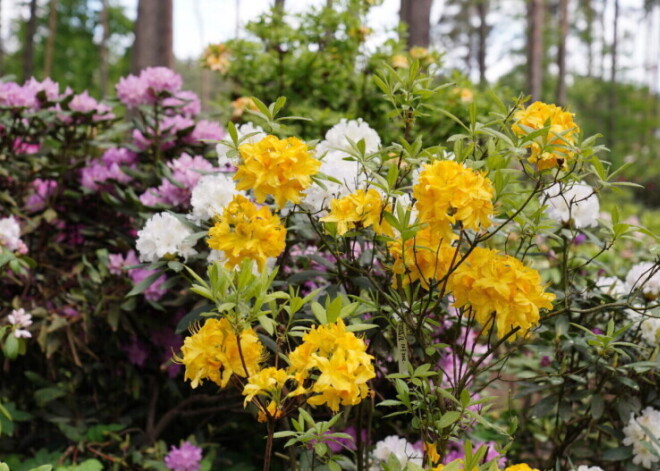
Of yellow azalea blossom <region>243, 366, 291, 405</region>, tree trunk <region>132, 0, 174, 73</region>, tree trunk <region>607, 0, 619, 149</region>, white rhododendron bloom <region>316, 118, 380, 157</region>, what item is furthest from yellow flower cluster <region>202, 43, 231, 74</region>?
tree trunk <region>607, 0, 619, 149</region>

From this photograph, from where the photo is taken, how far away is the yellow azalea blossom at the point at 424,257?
1.32 metres

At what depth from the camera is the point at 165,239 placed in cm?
168

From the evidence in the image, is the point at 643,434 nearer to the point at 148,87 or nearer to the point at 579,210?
the point at 579,210

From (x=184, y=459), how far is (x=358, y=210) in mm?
1175

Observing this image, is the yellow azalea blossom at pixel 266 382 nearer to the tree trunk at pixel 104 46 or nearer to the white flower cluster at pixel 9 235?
the white flower cluster at pixel 9 235

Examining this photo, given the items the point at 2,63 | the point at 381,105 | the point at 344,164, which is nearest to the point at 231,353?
the point at 344,164

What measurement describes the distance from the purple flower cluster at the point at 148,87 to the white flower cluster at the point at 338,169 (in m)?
0.97

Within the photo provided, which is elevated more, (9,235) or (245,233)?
(245,233)

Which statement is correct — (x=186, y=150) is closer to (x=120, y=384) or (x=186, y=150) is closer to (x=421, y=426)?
(x=120, y=384)

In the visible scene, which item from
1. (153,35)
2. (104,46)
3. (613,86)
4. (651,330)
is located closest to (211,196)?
(651,330)

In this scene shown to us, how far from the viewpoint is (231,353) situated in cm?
113

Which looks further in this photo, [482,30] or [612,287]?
[482,30]

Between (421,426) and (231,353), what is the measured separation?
47 centimetres

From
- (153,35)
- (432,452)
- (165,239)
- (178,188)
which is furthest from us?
(153,35)
